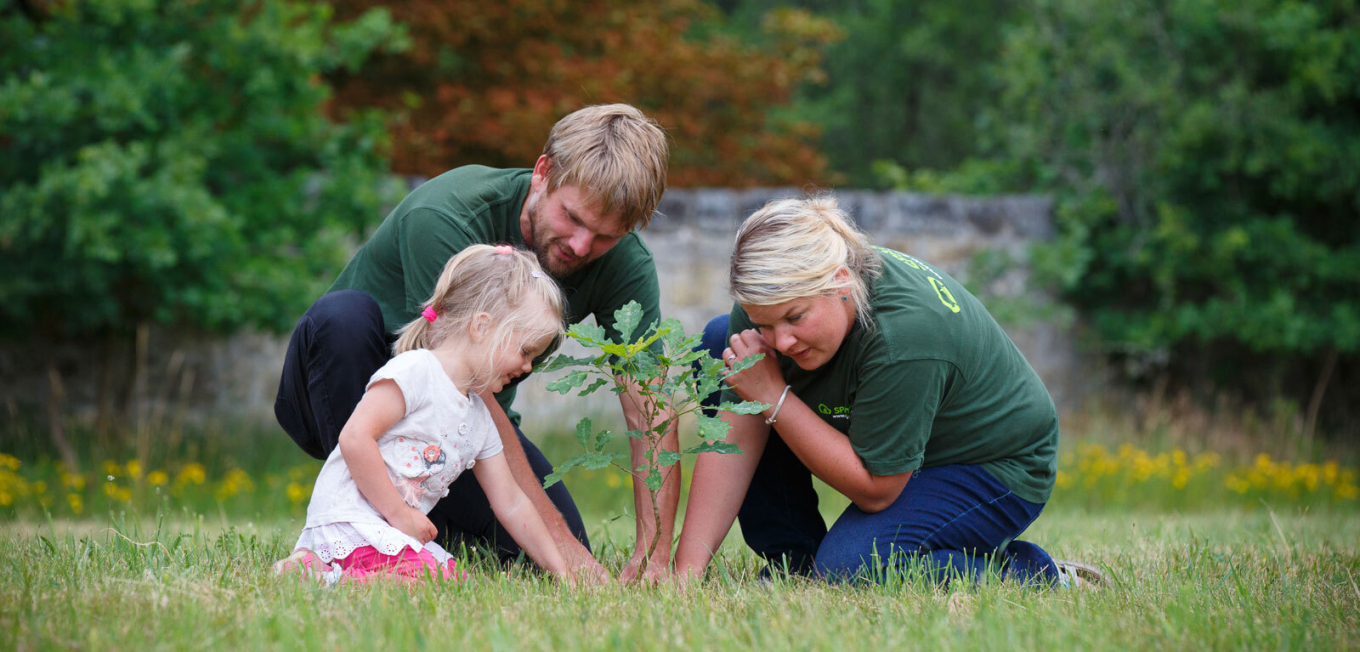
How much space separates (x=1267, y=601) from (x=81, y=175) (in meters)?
5.50

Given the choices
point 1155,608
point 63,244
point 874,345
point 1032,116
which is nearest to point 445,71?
point 63,244

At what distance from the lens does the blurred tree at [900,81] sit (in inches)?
567

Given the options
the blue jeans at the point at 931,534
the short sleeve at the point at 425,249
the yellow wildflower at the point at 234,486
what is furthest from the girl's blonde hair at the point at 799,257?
the yellow wildflower at the point at 234,486

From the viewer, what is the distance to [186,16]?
614cm

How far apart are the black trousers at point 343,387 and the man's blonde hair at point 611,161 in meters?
0.69

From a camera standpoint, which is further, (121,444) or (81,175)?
(121,444)

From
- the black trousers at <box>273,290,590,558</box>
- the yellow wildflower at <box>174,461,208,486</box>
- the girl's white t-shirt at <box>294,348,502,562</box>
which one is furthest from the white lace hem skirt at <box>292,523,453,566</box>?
the yellow wildflower at <box>174,461,208,486</box>

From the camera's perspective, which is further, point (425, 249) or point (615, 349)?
point (425, 249)

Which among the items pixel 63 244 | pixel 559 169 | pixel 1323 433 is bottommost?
pixel 1323 433

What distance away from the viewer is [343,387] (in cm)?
306

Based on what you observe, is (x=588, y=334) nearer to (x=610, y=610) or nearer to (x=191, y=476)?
(x=610, y=610)

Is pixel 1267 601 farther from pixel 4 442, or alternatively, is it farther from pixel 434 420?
pixel 4 442

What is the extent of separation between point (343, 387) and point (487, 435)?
459mm

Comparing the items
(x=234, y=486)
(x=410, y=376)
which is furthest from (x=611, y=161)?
(x=234, y=486)
